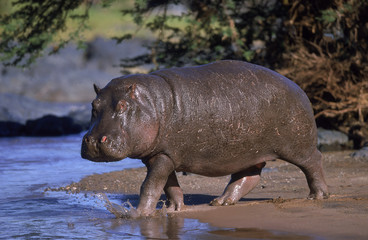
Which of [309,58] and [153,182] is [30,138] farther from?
[153,182]

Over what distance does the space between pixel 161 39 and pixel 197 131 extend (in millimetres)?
7447

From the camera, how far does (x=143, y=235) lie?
15.9 feet

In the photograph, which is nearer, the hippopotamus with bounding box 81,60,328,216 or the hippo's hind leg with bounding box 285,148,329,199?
the hippopotamus with bounding box 81,60,328,216

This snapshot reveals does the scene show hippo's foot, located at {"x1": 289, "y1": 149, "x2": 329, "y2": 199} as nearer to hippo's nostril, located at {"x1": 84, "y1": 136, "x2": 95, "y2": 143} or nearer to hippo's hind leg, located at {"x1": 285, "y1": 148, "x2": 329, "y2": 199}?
hippo's hind leg, located at {"x1": 285, "y1": 148, "x2": 329, "y2": 199}

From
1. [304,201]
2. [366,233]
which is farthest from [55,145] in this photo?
[366,233]

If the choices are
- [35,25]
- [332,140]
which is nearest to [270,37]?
[332,140]

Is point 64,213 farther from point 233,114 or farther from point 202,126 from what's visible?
point 233,114

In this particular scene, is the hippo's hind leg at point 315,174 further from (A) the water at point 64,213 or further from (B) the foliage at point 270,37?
(B) the foliage at point 270,37

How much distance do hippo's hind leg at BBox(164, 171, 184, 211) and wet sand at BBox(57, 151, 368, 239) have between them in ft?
0.27

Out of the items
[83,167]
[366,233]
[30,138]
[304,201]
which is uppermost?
[366,233]

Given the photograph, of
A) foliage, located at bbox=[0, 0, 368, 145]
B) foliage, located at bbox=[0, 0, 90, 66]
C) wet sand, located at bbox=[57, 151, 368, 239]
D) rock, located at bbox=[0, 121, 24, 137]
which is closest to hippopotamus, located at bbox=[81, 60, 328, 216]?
wet sand, located at bbox=[57, 151, 368, 239]

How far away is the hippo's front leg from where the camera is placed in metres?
5.47

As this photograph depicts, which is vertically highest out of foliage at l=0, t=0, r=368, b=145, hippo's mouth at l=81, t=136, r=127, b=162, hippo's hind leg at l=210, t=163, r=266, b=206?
hippo's mouth at l=81, t=136, r=127, b=162

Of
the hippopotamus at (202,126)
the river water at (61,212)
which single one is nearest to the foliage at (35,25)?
the river water at (61,212)
